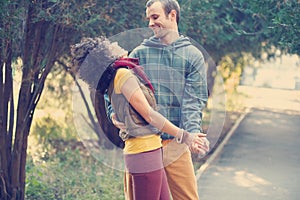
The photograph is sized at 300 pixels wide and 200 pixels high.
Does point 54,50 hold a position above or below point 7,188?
above

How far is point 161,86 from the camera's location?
4.22 metres

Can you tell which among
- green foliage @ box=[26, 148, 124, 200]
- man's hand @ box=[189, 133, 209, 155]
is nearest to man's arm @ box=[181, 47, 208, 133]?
man's hand @ box=[189, 133, 209, 155]

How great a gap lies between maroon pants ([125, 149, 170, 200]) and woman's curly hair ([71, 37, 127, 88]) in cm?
55

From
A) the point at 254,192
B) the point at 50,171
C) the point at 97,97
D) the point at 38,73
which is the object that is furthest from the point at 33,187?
the point at 97,97

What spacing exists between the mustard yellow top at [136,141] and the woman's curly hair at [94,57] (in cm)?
14

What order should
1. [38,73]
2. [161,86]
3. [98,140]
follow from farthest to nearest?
[98,140], [38,73], [161,86]

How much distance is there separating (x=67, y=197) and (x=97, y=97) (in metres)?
3.66

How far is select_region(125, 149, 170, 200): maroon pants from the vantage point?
12.7 ft

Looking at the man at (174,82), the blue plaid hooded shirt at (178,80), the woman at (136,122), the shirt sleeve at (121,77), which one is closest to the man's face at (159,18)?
the man at (174,82)

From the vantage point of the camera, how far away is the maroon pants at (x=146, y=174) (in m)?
3.87

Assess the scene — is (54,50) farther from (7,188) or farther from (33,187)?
(33,187)

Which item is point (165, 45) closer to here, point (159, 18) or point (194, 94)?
point (159, 18)

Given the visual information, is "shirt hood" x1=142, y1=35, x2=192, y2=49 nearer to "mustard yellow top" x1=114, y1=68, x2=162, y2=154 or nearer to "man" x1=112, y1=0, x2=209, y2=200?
"man" x1=112, y1=0, x2=209, y2=200

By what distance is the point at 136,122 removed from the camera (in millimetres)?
3834
